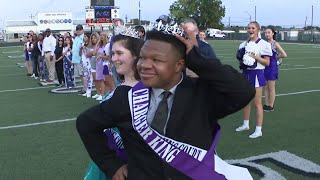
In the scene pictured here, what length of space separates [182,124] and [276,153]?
13.4 feet

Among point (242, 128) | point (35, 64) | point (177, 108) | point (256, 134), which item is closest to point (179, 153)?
point (177, 108)

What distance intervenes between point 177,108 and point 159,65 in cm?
23

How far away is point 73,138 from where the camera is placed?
22.6ft

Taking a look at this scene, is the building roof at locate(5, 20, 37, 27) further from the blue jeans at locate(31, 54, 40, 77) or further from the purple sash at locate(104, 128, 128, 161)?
the purple sash at locate(104, 128, 128, 161)

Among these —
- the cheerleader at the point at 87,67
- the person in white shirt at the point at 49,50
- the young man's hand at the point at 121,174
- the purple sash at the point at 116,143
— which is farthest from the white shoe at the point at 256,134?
the person in white shirt at the point at 49,50

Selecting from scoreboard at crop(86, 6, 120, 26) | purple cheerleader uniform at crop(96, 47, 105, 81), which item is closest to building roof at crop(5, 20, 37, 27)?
scoreboard at crop(86, 6, 120, 26)

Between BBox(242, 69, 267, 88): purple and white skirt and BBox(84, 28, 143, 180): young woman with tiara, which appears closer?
BBox(84, 28, 143, 180): young woman with tiara

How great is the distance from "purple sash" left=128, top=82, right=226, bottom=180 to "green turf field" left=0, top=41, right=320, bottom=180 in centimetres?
303

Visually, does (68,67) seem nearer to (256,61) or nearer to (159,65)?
(256,61)

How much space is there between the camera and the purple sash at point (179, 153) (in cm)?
211

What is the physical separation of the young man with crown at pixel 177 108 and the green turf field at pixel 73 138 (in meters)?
3.05

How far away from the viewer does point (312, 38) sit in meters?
53.6

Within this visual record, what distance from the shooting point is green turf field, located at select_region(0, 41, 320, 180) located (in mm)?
5348

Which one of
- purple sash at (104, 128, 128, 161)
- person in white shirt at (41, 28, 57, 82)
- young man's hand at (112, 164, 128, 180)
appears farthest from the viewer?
person in white shirt at (41, 28, 57, 82)
